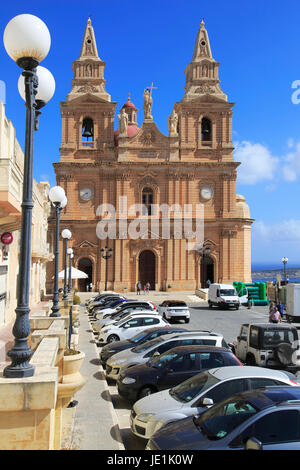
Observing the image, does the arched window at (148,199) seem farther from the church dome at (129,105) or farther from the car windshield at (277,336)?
the car windshield at (277,336)

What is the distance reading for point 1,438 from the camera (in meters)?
4.71

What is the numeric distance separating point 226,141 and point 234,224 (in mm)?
9219

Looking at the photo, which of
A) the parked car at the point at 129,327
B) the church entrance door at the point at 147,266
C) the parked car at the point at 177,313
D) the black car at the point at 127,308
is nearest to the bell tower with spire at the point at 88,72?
the church entrance door at the point at 147,266

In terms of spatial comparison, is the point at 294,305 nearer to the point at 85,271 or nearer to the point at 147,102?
the point at 85,271

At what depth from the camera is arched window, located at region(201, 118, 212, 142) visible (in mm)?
49750

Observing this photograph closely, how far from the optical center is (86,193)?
4766cm

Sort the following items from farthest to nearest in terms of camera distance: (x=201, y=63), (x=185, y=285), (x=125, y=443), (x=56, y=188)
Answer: (x=201, y=63) < (x=185, y=285) < (x=56, y=188) < (x=125, y=443)

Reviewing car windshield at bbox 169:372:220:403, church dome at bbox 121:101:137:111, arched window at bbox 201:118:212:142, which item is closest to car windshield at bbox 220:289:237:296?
arched window at bbox 201:118:212:142

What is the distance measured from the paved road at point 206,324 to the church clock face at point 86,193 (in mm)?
17086

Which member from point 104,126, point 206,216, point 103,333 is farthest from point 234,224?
point 103,333

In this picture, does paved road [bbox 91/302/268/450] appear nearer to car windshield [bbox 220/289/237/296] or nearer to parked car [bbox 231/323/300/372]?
car windshield [bbox 220/289/237/296]

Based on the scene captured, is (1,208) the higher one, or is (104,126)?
(104,126)

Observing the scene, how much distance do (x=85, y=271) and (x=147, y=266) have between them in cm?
658

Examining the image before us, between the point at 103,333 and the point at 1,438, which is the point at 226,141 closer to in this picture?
the point at 103,333
